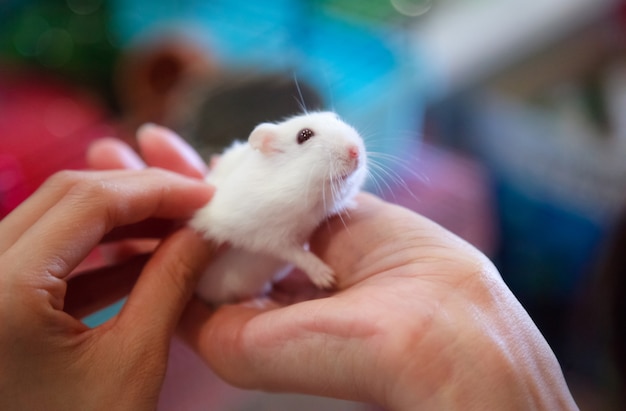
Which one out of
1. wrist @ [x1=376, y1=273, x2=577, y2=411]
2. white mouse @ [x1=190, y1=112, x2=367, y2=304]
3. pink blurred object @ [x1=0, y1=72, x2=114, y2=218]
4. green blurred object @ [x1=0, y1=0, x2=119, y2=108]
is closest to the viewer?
wrist @ [x1=376, y1=273, x2=577, y2=411]

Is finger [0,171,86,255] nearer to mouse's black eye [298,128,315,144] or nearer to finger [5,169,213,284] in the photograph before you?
finger [5,169,213,284]

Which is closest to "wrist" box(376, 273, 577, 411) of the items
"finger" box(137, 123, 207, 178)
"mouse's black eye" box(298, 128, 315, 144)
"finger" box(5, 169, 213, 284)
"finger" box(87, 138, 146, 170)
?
"mouse's black eye" box(298, 128, 315, 144)

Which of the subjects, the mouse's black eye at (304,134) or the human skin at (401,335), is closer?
the human skin at (401,335)

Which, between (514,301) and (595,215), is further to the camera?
(595,215)

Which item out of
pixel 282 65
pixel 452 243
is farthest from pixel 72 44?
pixel 452 243

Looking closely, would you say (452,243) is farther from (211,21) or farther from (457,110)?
(211,21)

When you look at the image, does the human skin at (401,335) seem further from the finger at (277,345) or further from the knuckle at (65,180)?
the knuckle at (65,180)

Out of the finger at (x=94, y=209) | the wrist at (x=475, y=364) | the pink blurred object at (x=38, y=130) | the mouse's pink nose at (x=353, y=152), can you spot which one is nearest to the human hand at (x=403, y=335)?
the wrist at (x=475, y=364)
